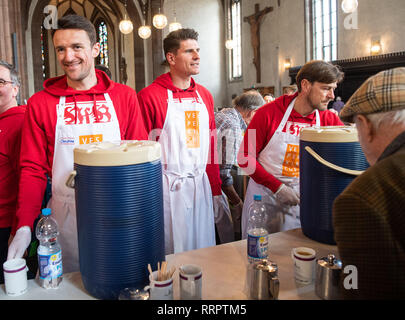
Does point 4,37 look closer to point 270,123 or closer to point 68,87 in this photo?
point 68,87

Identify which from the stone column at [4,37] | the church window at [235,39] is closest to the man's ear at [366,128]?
the stone column at [4,37]

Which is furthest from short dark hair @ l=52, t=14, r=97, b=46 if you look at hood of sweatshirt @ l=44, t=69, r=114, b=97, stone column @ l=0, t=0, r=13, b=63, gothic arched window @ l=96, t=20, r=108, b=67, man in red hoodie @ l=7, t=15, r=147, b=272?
gothic arched window @ l=96, t=20, r=108, b=67

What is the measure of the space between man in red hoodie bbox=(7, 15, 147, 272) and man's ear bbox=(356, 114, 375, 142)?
129 centimetres

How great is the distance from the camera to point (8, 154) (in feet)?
7.36

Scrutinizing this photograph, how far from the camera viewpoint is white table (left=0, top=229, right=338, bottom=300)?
1362mm

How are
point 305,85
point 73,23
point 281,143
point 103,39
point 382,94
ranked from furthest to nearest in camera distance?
point 103,39 < point 281,143 < point 305,85 < point 73,23 < point 382,94

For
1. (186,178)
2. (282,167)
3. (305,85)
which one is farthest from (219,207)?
(305,85)

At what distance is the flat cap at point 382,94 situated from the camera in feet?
3.48

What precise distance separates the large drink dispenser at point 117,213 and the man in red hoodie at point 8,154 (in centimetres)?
114

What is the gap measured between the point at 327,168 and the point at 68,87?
1.42 m

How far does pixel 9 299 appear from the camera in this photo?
53.1 inches

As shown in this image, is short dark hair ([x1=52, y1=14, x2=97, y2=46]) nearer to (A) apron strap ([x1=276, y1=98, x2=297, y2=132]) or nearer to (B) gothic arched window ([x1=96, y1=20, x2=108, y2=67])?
(A) apron strap ([x1=276, y1=98, x2=297, y2=132])

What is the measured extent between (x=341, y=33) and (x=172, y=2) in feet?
28.0
